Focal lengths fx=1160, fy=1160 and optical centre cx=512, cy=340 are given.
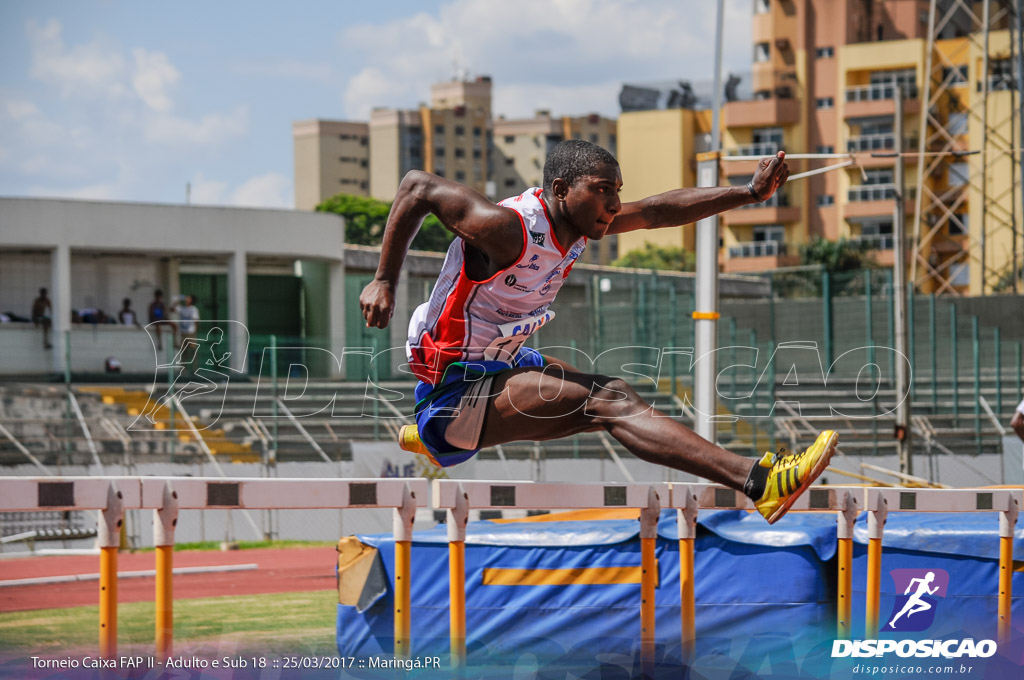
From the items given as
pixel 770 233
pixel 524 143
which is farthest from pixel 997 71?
pixel 524 143

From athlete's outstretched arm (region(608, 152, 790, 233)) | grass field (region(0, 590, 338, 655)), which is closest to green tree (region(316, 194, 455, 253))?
grass field (region(0, 590, 338, 655))

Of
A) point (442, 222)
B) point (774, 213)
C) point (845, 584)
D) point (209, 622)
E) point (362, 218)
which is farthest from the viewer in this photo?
point (362, 218)

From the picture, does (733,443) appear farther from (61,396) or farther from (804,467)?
(804,467)

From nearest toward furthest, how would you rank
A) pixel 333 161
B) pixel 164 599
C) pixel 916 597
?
pixel 164 599, pixel 916 597, pixel 333 161

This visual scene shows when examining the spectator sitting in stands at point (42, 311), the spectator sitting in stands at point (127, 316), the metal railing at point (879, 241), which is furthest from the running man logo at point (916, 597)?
the metal railing at point (879, 241)

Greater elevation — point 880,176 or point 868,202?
point 880,176

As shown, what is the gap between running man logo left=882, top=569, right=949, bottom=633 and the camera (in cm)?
665

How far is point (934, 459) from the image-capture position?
2080 cm

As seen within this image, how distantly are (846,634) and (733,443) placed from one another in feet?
47.6

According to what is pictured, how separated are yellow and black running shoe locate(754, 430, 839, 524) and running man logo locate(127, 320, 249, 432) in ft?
44.3

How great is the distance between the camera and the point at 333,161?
107250mm

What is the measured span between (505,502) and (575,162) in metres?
1.83

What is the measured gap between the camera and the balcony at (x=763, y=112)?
60656 mm

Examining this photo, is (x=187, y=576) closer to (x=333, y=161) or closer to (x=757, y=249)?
(x=757, y=249)
